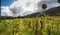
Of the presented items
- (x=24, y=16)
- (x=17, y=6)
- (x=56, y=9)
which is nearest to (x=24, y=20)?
(x=24, y=16)

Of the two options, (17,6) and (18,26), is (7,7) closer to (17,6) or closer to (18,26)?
(17,6)

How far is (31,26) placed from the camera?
5129 millimetres

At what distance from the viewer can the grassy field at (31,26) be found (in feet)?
16.3

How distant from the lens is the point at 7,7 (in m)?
5.37

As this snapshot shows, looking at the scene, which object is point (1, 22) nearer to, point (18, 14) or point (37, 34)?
point (18, 14)

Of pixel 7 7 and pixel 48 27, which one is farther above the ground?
pixel 7 7

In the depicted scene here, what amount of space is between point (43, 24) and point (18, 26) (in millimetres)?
646

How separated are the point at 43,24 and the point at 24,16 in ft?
1.92

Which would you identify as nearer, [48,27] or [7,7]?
[48,27]

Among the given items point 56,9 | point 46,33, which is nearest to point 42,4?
point 56,9

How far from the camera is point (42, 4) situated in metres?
5.22

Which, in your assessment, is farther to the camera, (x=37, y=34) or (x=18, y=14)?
(x=18, y=14)

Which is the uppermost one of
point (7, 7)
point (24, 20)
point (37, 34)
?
point (7, 7)

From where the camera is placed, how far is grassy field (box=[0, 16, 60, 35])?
16.3 ft
